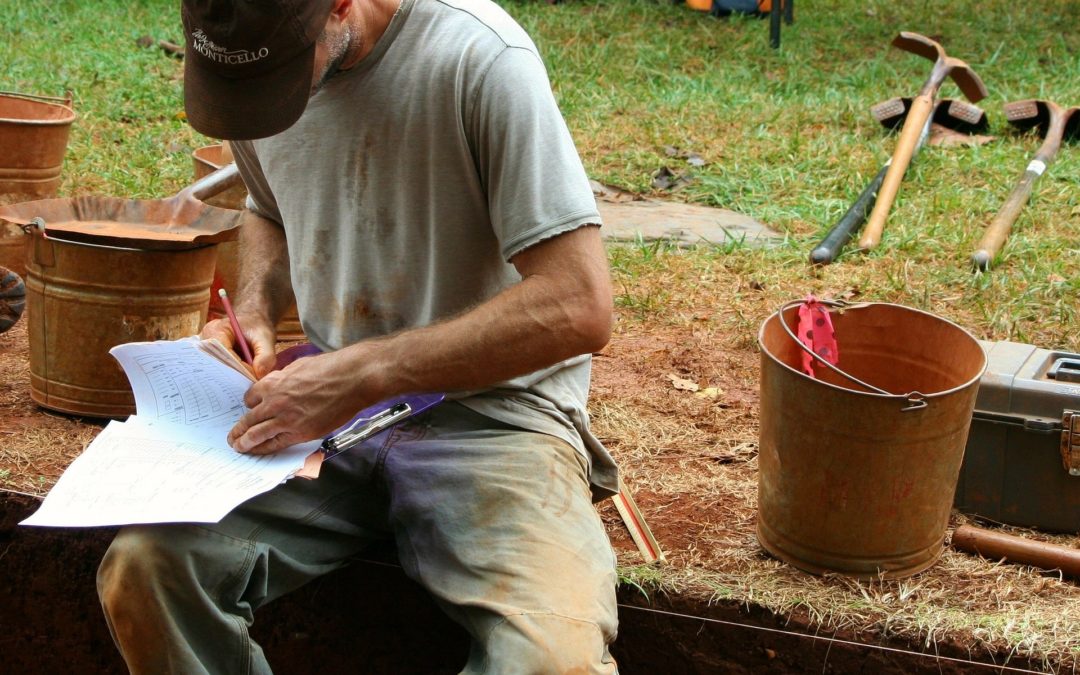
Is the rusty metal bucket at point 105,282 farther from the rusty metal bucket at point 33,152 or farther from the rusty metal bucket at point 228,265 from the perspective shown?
the rusty metal bucket at point 33,152

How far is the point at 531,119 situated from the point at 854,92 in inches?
247

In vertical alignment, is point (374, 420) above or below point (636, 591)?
above

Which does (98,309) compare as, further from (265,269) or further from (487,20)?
(487,20)

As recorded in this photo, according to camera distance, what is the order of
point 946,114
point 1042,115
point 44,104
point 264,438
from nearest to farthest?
point 264,438, point 44,104, point 1042,115, point 946,114

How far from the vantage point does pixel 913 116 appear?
6230 mm

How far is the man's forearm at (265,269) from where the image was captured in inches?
110

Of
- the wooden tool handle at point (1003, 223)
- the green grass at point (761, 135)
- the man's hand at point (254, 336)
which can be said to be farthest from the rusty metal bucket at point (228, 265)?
the wooden tool handle at point (1003, 223)

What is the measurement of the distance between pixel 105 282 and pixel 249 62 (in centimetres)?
157

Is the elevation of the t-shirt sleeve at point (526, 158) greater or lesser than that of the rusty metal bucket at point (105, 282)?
greater

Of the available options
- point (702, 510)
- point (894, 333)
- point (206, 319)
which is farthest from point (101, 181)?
point (894, 333)

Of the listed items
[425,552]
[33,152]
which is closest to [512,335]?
[425,552]

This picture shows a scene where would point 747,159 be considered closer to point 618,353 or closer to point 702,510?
point 618,353

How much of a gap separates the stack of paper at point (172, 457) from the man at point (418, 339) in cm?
5

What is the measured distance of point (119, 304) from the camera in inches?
139
